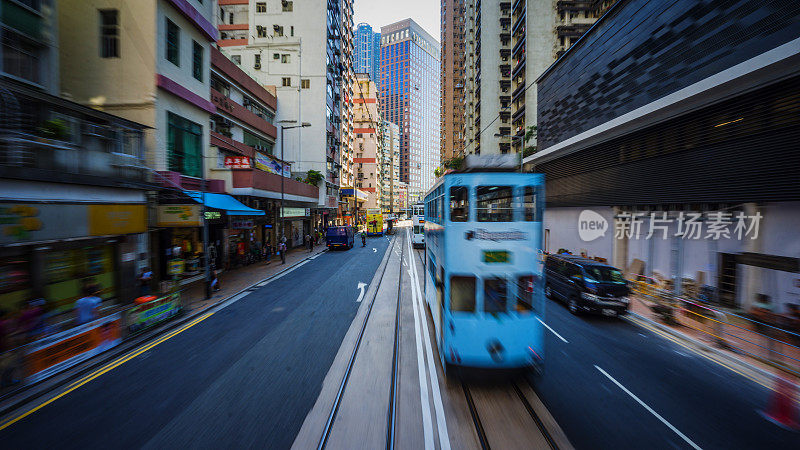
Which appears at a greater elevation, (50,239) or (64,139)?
(64,139)

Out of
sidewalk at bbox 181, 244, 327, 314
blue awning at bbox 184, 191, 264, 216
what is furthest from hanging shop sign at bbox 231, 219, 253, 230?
sidewalk at bbox 181, 244, 327, 314

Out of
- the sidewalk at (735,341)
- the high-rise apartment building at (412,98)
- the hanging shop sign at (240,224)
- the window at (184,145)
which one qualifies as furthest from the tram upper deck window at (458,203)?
the high-rise apartment building at (412,98)

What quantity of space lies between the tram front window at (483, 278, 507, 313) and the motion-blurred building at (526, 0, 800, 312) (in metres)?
10.6

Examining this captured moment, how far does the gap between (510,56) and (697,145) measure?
36.0 m

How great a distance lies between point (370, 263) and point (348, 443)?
634 inches

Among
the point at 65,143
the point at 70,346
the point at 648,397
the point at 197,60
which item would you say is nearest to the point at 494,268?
the point at 648,397

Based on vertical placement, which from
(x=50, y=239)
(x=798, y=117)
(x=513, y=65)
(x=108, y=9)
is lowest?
(x=50, y=239)

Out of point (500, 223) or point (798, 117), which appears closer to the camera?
point (500, 223)

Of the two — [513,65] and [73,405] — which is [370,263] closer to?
[73,405]

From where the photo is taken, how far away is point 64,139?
8.38m

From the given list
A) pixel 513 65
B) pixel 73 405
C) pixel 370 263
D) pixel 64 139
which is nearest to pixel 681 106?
pixel 370 263

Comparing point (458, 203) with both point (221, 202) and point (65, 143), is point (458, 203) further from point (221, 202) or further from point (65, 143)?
point (221, 202)

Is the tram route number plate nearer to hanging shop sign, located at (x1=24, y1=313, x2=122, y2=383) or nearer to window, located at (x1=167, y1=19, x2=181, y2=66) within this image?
hanging shop sign, located at (x1=24, y1=313, x2=122, y2=383)

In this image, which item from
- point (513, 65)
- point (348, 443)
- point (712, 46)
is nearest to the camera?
point (348, 443)
